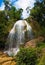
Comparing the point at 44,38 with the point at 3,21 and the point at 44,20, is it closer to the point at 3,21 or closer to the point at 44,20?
the point at 44,20

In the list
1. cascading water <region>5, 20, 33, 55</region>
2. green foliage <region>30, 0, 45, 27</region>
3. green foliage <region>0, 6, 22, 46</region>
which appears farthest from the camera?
green foliage <region>30, 0, 45, 27</region>

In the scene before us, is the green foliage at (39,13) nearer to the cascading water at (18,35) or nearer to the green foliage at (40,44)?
the cascading water at (18,35)

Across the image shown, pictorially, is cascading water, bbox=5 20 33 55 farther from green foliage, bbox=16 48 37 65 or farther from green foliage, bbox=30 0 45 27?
green foliage, bbox=16 48 37 65

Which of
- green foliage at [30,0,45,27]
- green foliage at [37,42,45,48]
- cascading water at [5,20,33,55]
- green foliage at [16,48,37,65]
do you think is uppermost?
green foliage at [30,0,45,27]

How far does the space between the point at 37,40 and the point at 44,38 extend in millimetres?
1352

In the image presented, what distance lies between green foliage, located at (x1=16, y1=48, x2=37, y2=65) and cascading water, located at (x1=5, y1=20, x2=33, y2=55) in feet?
25.6

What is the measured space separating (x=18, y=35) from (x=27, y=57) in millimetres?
9762

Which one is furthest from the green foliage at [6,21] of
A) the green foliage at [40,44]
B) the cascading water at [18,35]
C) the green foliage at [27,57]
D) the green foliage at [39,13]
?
the green foliage at [27,57]

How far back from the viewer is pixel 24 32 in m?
28.3

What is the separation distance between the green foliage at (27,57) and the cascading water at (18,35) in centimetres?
781

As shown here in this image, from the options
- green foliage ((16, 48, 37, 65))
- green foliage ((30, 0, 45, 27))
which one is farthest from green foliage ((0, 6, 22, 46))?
green foliage ((16, 48, 37, 65))

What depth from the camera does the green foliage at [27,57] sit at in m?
18.8

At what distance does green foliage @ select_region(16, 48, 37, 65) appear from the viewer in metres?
18.8

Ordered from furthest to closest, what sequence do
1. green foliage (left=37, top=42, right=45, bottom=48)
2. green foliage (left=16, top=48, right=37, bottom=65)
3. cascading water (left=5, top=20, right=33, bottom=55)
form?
cascading water (left=5, top=20, right=33, bottom=55), green foliage (left=37, top=42, right=45, bottom=48), green foliage (left=16, top=48, right=37, bottom=65)
